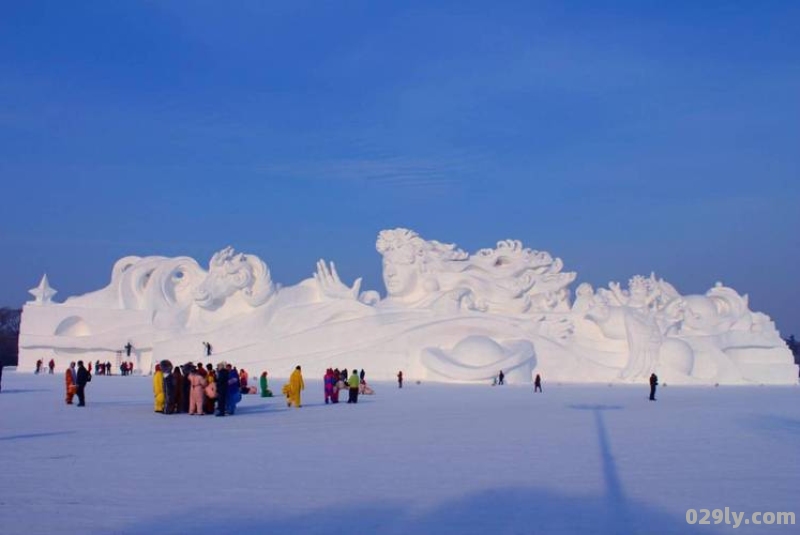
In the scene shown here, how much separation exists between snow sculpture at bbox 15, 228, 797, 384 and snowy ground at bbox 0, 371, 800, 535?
21.3 metres

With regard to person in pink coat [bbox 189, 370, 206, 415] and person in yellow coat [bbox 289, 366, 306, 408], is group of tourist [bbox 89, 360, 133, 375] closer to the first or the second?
person in yellow coat [bbox 289, 366, 306, 408]

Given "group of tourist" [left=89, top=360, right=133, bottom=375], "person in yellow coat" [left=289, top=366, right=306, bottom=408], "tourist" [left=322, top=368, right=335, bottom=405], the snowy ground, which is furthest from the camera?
"group of tourist" [left=89, top=360, right=133, bottom=375]

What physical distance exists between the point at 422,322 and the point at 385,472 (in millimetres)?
29633

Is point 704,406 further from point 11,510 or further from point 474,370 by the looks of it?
point 11,510

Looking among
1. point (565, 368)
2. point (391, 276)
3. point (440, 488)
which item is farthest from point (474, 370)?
point (440, 488)

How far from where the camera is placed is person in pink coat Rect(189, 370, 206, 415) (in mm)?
17000

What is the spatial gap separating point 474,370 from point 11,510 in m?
29.3

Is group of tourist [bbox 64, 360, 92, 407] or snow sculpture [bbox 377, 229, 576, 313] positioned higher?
snow sculpture [bbox 377, 229, 576, 313]

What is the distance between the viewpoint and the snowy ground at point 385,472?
23.0ft

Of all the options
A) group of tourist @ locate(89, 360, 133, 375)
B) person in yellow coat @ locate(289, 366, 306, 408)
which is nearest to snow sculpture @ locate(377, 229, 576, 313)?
group of tourist @ locate(89, 360, 133, 375)

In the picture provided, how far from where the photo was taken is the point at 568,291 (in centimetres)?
4378

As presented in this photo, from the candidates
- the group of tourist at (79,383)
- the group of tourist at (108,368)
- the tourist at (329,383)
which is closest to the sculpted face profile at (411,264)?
A: the group of tourist at (108,368)

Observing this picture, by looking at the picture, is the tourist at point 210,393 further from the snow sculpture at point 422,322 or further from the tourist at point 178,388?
the snow sculpture at point 422,322

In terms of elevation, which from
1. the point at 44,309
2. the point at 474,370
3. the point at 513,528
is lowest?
the point at 513,528
